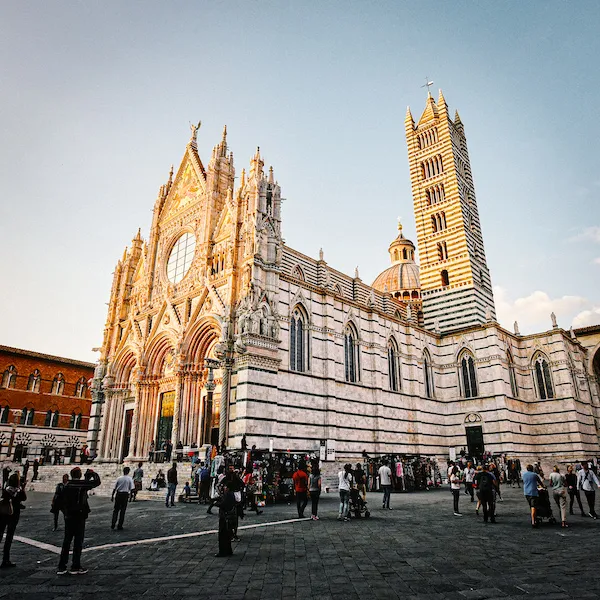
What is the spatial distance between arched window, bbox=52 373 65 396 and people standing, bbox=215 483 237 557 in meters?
37.3

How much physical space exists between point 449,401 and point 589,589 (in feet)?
95.2

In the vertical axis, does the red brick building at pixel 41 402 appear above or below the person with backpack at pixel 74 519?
above

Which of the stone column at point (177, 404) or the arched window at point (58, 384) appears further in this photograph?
the arched window at point (58, 384)

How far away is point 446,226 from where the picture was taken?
37875 mm

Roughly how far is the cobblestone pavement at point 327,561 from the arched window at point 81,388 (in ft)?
105

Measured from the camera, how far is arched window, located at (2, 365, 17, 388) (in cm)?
3659

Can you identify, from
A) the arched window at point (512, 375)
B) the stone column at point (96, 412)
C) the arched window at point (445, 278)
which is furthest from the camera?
the arched window at point (445, 278)

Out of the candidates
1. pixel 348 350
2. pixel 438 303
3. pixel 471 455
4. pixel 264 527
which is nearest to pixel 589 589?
pixel 264 527

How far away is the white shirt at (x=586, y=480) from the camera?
13.1 meters

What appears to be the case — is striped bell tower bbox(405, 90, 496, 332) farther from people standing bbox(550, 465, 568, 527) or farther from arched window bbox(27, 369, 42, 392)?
arched window bbox(27, 369, 42, 392)

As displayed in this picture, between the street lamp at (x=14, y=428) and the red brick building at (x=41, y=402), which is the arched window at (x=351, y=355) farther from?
the street lamp at (x=14, y=428)

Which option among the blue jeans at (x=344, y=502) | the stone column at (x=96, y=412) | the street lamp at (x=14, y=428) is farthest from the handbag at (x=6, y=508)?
the street lamp at (x=14, y=428)

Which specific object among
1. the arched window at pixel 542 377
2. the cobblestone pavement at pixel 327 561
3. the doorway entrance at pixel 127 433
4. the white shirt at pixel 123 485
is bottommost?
the cobblestone pavement at pixel 327 561

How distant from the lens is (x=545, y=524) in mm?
11461
